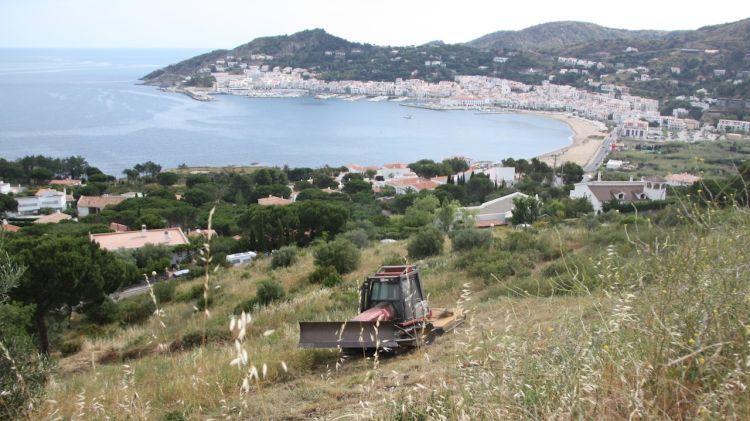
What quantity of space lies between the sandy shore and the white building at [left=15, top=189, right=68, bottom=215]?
1252 inches

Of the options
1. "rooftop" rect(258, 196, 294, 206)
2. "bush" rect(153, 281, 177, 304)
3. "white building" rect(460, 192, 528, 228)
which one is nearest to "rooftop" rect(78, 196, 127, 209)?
"rooftop" rect(258, 196, 294, 206)

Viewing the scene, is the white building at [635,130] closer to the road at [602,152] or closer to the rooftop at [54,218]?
the road at [602,152]

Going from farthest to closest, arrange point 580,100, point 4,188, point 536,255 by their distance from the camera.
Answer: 1. point 580,100
2. point 4,188
3. point 536,255

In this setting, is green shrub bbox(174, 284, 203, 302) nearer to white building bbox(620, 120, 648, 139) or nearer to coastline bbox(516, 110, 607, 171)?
coastline bbox(516, 110, 607, 171)

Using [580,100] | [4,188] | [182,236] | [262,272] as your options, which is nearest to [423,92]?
[580,100]

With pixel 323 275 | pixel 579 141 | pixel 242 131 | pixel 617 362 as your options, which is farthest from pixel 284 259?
pixel 242 131

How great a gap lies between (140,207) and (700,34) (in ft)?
361

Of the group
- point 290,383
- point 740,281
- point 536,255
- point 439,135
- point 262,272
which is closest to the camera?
point 740,281

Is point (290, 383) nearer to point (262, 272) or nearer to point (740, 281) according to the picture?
point (740, 281)

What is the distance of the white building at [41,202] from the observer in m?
30.8

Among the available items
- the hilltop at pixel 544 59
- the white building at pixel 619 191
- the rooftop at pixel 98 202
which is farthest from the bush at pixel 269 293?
the hilltop at pixel 544 59

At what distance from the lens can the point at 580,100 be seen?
316 feet

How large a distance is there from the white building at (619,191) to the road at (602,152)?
15.6 m

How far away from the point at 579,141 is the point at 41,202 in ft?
156
